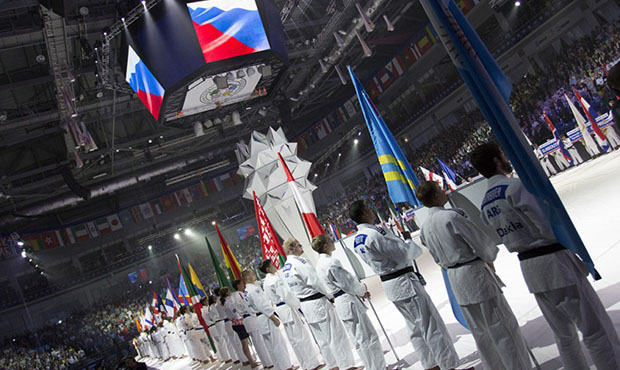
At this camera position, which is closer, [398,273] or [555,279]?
[555,279]

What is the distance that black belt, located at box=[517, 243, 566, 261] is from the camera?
8.75 ft

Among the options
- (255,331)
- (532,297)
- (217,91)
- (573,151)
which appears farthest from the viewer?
(573,151)

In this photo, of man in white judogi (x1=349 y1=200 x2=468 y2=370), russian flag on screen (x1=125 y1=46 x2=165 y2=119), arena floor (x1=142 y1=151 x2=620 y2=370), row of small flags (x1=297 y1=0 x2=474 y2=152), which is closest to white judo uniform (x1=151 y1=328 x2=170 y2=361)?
arena floor (x1=142 y1=151 x2=620 y2=370)

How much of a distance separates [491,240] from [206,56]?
9037 millimetres

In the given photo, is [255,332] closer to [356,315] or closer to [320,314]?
→ [320,314]

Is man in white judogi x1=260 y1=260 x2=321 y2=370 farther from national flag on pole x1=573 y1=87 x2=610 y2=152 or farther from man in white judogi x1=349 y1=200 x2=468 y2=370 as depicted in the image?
national flag on pole x1=573 y1=87 x2=610 y2=152

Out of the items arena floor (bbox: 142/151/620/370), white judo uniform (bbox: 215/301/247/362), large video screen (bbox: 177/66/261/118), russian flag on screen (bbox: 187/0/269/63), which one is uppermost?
russian flag on screen (bbox: 187/0/269/63)

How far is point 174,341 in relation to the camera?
14.6 meters

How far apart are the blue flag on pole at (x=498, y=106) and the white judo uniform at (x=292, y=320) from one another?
4.12 metres

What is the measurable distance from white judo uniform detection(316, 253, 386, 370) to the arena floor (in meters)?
0.41

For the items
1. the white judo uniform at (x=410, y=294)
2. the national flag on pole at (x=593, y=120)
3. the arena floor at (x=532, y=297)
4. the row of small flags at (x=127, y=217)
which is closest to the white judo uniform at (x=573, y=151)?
the national flag on pole at (x=593, y=120)

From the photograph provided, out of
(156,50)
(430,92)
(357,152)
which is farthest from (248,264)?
(156,50)

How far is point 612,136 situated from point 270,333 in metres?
10.8

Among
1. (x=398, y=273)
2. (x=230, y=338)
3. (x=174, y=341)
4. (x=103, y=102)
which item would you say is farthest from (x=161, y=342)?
(x=398, y=273)
